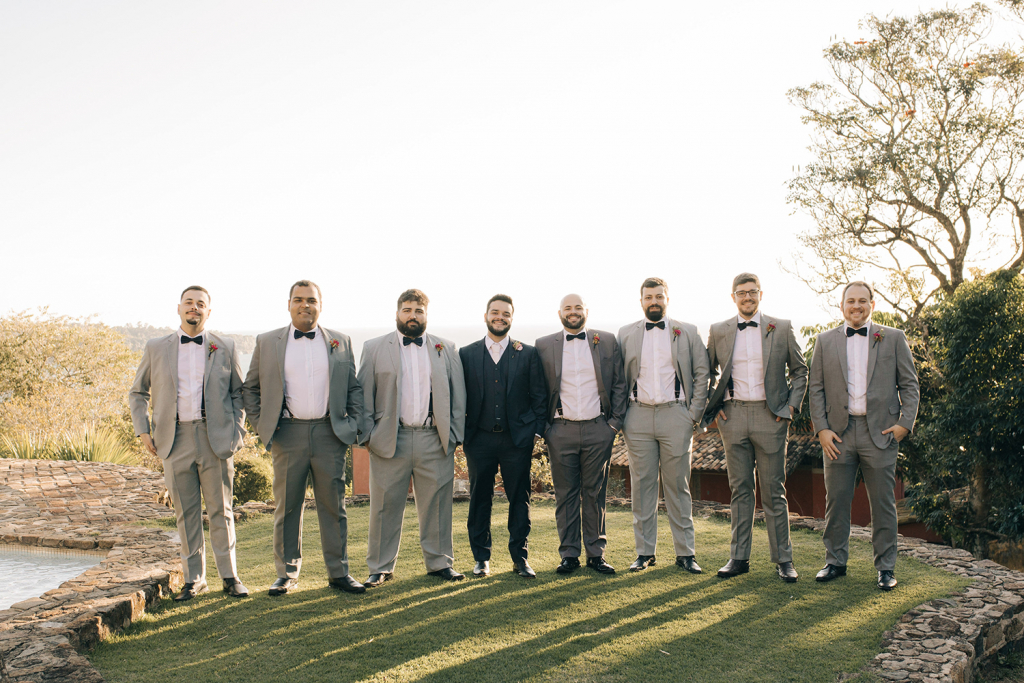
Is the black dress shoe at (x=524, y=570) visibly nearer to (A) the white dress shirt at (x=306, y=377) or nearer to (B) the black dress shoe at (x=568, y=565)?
(B) the black dress shoe at (x=568, y=565)

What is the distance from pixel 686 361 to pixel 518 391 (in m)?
1.47

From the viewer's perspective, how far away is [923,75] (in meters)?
22.0

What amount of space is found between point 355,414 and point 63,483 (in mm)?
8252

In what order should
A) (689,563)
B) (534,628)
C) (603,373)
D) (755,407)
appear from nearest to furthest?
1. (534,628)
2. (755,407)
3. (603,373)
4. (689,563)

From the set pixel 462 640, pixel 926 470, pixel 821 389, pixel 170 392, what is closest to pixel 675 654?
pixel 462 640

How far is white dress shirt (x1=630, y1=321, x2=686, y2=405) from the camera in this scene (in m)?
6.09

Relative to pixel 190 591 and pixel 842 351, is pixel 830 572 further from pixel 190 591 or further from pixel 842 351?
pixel 190 591

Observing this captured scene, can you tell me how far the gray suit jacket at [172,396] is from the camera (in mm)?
5395

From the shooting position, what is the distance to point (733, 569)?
6.01 metres

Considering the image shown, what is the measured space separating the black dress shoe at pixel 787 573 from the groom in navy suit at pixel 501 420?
204 centimetres

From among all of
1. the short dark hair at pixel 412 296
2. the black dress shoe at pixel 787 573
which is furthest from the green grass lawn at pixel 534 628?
the short dark hair at pixel 412 296

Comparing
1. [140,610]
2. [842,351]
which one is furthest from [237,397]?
[842,351]

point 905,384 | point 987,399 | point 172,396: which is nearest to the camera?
point 172,396

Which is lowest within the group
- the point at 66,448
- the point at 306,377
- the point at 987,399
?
the point at 66,448
